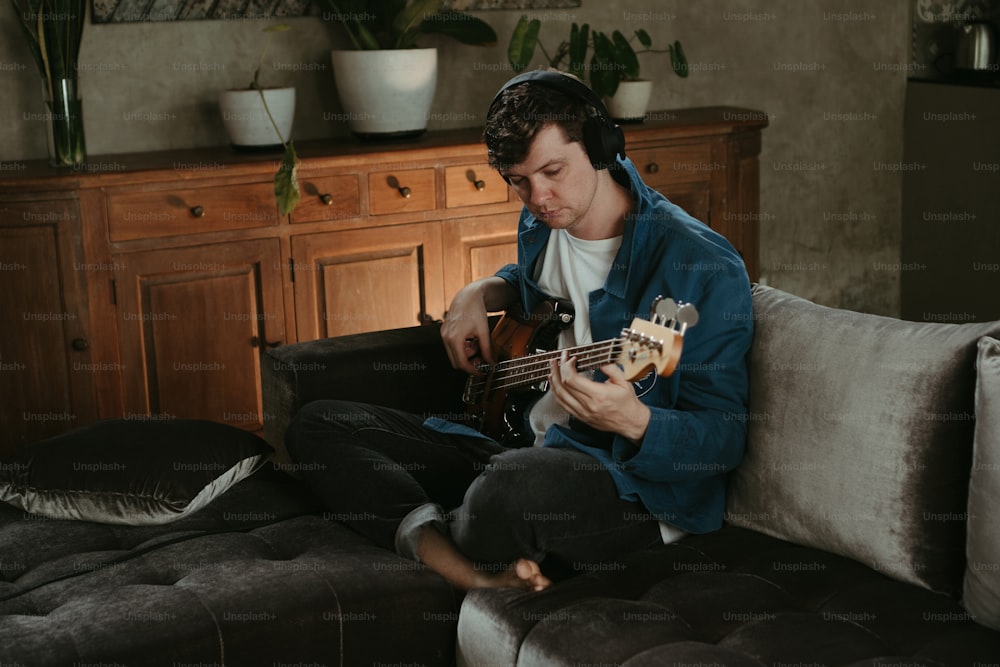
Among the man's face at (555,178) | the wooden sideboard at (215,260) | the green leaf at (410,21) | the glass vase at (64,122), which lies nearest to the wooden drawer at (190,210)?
the wooden sideboard at (215,260)

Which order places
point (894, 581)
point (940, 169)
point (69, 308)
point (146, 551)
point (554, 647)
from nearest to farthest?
point (554, 647), point (894, 581), point (146, 551), point (69, 308), point (940, 169)

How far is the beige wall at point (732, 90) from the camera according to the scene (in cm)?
343

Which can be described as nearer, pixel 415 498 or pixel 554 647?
pixel 554 647

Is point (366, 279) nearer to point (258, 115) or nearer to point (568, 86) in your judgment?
point (258, 115)

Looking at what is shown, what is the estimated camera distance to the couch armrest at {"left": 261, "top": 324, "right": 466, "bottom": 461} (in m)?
2.37

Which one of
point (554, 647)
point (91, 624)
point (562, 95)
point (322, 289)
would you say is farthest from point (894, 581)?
point (322, 289)

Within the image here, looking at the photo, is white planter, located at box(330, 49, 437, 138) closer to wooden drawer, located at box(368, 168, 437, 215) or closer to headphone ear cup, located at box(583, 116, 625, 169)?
wooden drawer, located at box(368, 168, 437, 215)

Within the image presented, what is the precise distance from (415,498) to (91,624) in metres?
0.58

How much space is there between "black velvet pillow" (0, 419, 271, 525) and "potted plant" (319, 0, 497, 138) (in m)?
1.47

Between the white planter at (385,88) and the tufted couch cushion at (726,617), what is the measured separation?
1.92 m

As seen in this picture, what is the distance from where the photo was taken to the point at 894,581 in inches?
68.6

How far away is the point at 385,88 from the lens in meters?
3.40

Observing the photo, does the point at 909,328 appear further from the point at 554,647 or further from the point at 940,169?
the point at 940,169

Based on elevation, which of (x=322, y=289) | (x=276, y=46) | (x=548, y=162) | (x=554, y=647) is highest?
(x=276, y=46)
